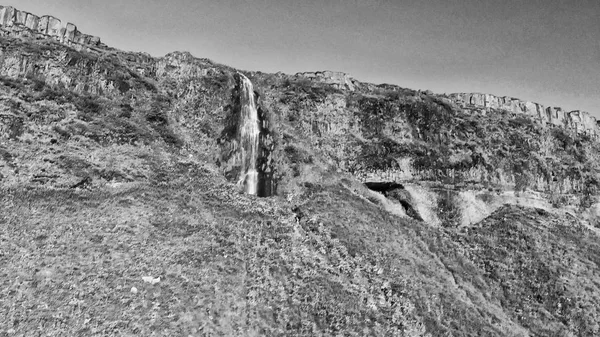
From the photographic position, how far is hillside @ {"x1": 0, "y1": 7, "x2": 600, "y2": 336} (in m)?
23.0

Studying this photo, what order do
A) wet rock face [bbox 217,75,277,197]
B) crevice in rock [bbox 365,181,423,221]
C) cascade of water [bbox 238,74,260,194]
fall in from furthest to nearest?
crevice in rock [bbox 365,181,423,221] → cascade of water [bbox 238,74,260,194] → wet rock face [bbox 217,75,277,197]

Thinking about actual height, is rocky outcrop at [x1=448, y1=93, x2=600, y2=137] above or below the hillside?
above

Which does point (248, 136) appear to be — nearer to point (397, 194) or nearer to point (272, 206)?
point (272, 206)

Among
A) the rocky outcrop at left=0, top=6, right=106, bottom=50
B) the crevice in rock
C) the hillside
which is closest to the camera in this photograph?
the hillside

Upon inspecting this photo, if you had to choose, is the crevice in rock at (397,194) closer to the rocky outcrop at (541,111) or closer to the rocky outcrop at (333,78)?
the rocky outcrop at (333,78)

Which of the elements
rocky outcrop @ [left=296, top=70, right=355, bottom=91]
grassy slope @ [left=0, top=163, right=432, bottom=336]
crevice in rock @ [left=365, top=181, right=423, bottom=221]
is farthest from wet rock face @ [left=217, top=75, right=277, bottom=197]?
rocky outcrop @ [left=296, top=70, right=355, bottom=91]

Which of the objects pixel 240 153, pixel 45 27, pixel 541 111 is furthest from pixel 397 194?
pixel 45 27

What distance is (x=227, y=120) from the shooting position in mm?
42344

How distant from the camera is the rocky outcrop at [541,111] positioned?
62656 mm

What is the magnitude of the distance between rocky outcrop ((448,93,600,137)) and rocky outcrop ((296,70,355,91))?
1539 centimetres

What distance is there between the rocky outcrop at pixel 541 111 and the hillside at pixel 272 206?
29.4ft

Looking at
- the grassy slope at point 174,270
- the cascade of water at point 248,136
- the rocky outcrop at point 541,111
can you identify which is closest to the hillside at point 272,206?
the grassy slope at point 174,270

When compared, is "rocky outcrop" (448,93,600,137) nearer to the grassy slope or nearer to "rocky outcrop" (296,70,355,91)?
"rocky outcrop" (296,70,355,91)

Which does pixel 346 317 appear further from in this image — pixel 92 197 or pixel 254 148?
pixel 254 148
